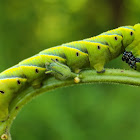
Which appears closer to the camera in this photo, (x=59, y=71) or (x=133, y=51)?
(x=59, y=71)

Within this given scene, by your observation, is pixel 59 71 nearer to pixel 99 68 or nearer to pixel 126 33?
pixel 99 68

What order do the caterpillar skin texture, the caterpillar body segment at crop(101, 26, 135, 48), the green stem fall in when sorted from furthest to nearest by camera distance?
the caterpillar body segment at crop(101, 26, 135, 48), the caterpillar skin texture, the green stem

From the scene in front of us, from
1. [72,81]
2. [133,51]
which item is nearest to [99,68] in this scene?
[72,81]

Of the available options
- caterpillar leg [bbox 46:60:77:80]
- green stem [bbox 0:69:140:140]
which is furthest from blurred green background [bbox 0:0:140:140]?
caterpillar leg [bbox 46:60:77:80]

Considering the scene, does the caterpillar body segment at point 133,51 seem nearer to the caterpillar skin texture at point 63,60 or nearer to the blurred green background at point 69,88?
the caterpillar skin texture at point 63,60

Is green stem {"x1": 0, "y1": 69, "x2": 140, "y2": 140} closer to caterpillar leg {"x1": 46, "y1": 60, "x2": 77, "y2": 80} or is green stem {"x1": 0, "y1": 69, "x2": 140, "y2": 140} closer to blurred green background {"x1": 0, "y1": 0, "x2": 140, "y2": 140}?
Answer: caterpillar leg {"x1": 46, "y1": 60, "x2": 77, "y2": 80}

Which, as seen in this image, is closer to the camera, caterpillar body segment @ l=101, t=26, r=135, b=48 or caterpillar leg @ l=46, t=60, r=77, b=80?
caterpillar leg @ l=46, t=60, r=77, b=80

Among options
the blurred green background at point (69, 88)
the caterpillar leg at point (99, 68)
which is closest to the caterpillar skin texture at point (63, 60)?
the caterpillar leg at point (99, 68)
